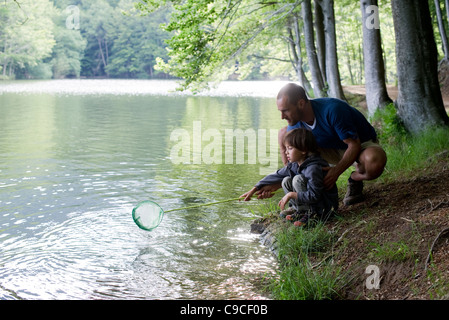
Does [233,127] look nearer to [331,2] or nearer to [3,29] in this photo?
[331,2]

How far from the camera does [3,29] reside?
6112 centimetres

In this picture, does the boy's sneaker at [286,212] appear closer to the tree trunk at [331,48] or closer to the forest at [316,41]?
the forest at [316,41]

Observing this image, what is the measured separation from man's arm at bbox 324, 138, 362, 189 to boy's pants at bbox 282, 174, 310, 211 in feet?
0.74

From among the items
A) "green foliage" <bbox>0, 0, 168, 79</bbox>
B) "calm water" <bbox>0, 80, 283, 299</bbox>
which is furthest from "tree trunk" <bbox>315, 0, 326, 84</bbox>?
"green foliage" <bbox>0, 0, 168, 79</bbox>

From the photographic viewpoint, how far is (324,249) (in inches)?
191

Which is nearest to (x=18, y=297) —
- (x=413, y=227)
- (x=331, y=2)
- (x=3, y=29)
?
(x=413, y=227)

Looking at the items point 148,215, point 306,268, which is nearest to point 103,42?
point 148,215

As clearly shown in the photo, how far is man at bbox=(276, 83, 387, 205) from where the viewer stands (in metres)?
5.04

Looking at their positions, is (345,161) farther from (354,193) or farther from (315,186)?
(354,193)

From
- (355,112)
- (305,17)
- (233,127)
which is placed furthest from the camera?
(233,127)

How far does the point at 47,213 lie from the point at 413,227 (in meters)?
4.69

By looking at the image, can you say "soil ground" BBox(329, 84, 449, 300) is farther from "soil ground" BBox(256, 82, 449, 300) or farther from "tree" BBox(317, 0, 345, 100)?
"tree" BBox(317, 0, 345, 100)

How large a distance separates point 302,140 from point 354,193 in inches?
46.6

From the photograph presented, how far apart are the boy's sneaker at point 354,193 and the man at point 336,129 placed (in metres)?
0.18
